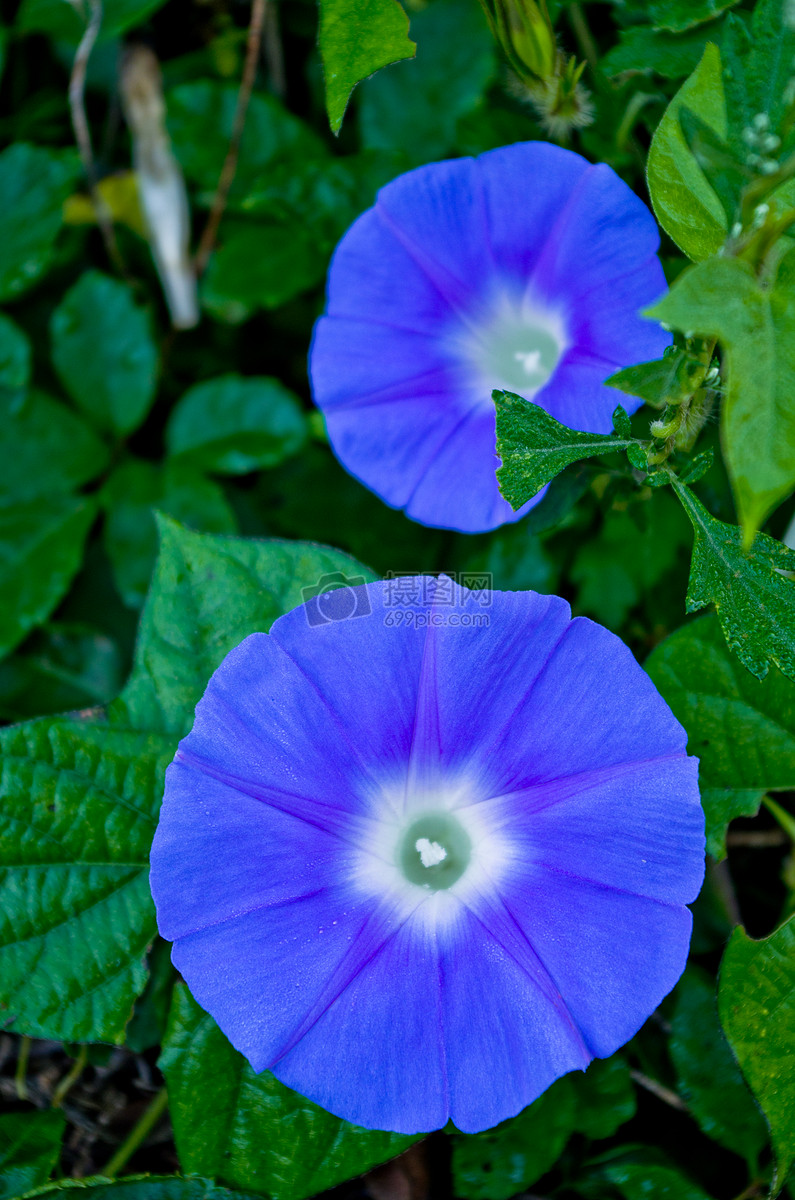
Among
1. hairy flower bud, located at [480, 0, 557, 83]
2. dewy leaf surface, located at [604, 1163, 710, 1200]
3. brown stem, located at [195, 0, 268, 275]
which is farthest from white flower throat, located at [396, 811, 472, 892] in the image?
brown stem, located at [195, 0, 268, 275]

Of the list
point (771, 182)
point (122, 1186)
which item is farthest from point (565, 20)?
point (122, 1186)

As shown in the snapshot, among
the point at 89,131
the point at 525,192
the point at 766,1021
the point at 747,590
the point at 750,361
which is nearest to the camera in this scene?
the point at 750,361

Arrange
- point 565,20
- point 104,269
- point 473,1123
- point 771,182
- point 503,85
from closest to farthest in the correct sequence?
point 771,182
point 473,1123
point 565,20
point 503,85
point 104,269

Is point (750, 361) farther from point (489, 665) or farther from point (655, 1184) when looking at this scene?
point (655, 1184)

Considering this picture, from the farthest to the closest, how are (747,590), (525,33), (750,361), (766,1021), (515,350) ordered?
(515,350), (525,33), (766,1021), (747,590), (750,361)

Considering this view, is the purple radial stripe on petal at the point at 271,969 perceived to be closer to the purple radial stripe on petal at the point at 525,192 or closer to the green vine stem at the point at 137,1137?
the green vine stem at the point at 137,1137

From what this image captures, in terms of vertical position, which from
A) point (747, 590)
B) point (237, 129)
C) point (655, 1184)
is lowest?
point (655, 1184)

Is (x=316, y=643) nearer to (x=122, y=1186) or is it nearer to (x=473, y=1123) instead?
(x=473, y=1123)

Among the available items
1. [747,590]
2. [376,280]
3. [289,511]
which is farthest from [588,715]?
[289,511]
